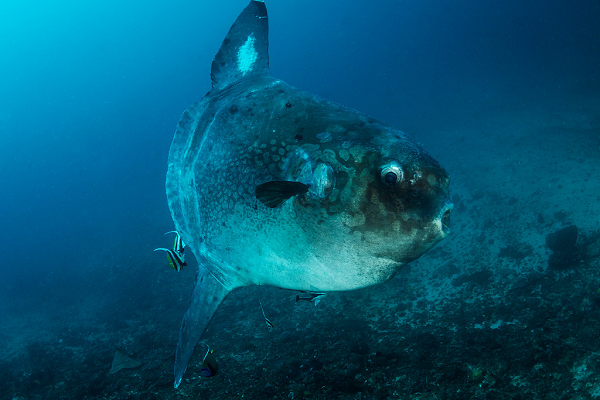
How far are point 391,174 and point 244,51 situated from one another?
5.91 feet

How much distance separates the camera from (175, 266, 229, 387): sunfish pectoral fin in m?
2.26

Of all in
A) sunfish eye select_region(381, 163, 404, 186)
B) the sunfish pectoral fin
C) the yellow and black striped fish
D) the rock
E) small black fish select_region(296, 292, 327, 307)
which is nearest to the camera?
sunfish eye select_region(381, 163, 404, 186)

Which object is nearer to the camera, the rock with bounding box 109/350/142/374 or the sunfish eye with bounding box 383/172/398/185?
the sunfish eye with bounding box 383/172/398/185

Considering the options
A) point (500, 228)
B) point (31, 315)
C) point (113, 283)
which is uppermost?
point (500, 228)

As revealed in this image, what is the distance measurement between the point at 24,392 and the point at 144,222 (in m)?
18.7

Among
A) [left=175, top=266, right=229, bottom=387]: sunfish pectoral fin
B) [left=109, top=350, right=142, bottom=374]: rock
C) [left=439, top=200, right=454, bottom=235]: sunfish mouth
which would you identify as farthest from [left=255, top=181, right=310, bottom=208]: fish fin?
[left=109, top=350, right=142, bottom=374]: rock

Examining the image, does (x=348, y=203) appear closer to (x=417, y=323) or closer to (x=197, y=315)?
(x=197, y=315)

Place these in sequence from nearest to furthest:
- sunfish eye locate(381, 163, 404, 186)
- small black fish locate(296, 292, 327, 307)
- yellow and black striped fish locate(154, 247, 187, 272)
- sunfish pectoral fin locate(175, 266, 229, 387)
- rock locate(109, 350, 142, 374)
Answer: sunfish eye locate(381, 163, 404, 186), sunfish pectoral fin locate(175, 266, 229, 387), small black fish locate(296, 292, 327, 307), yellow and black striped fish locate(154, 247, 187, 272), rock locate(109, 350, 142, 374)

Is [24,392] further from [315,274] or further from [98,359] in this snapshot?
[315,274]

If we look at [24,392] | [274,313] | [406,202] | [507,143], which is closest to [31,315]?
[24,392]

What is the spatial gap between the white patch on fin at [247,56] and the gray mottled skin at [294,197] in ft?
0.70

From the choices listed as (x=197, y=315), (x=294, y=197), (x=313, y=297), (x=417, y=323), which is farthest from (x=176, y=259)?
(x=417, y=323)

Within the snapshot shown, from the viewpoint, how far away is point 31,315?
1384 cm

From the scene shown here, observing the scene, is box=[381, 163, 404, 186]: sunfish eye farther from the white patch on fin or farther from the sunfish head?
the white patch on fin
